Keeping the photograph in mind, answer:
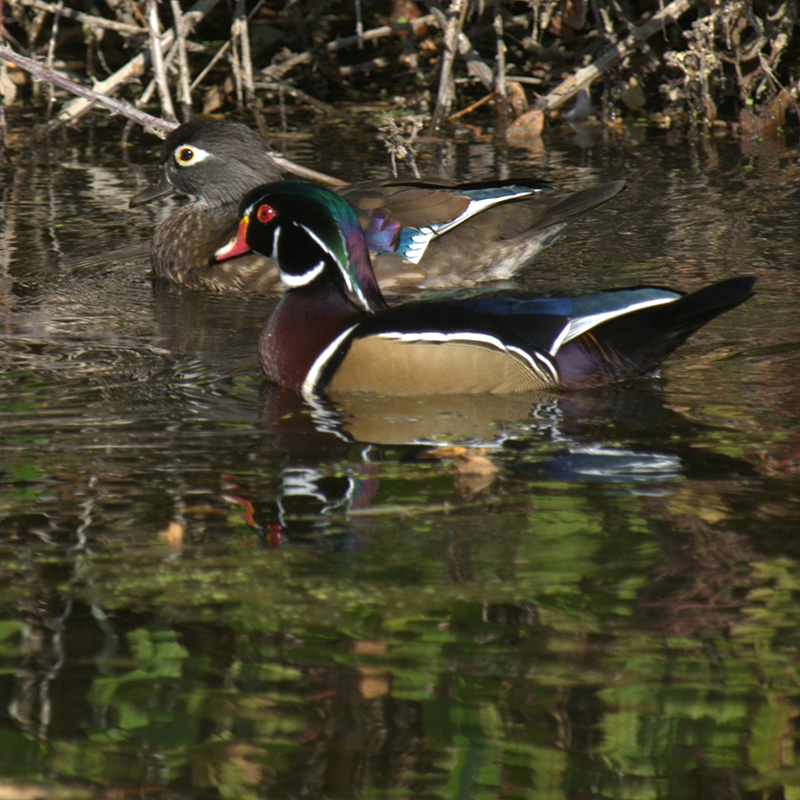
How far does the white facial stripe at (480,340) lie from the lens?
4254 millimetres

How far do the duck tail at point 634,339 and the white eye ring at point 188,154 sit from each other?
3260mm

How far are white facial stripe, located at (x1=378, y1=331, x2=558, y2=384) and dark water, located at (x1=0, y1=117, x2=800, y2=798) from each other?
14 centimetres

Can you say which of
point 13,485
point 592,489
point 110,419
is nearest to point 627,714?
point 592,489

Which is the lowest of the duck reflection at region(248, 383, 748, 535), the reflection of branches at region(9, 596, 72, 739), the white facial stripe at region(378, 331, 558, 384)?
the reflection of branches at region(9, 596, 72, 739)

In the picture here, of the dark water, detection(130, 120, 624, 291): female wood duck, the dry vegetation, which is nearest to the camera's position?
the dark water

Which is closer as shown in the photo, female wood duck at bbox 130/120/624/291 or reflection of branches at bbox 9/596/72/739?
reflection of branches at bbox 9/596/72/739

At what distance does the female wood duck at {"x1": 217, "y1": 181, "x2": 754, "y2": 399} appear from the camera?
14.0 ft

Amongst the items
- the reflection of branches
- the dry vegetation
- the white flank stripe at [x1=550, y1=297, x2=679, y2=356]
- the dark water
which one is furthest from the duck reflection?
the dry vegetation

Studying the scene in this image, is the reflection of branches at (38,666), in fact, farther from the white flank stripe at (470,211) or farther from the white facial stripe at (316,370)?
the white flank stripe at (470,211)

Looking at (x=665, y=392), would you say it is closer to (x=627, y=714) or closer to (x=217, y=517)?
(x=217, y=517)

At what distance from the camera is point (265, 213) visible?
191 inches

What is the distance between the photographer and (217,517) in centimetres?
340

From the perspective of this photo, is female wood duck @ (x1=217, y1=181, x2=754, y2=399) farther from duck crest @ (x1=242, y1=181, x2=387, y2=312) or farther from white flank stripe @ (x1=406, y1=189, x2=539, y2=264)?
white flank stripe @ (x1=406, y1=189, x2=539, y2=264)

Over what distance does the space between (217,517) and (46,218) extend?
165 inches
